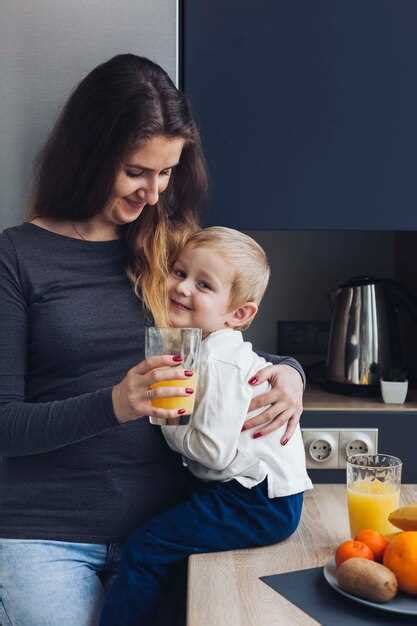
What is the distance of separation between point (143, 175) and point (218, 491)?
0.60 meters

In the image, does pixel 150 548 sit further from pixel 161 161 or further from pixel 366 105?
pixel 366 105

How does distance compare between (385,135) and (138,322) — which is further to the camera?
(385,135)

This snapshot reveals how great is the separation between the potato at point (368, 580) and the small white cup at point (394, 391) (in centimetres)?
82

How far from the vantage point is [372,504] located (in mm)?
1435

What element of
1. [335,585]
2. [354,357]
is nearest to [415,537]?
[335,585]

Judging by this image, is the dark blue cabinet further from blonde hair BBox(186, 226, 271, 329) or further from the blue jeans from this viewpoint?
the blue jeans

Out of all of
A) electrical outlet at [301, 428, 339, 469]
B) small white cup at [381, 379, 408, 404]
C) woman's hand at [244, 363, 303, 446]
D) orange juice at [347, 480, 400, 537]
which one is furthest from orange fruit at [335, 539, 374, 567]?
small white cup at [381, 379, 408, 404]

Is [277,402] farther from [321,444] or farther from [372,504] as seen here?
[321,444]

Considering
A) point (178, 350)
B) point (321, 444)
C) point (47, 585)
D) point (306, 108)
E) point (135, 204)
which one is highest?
point (306, 108)

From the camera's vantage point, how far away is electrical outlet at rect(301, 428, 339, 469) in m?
1.93

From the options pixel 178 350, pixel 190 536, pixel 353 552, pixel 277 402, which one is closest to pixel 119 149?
pixel 178 350

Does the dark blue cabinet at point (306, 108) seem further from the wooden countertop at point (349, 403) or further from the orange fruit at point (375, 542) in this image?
the orange fruit at point (375, 542)

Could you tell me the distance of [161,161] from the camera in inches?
61.1

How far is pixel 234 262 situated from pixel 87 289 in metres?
0.29
